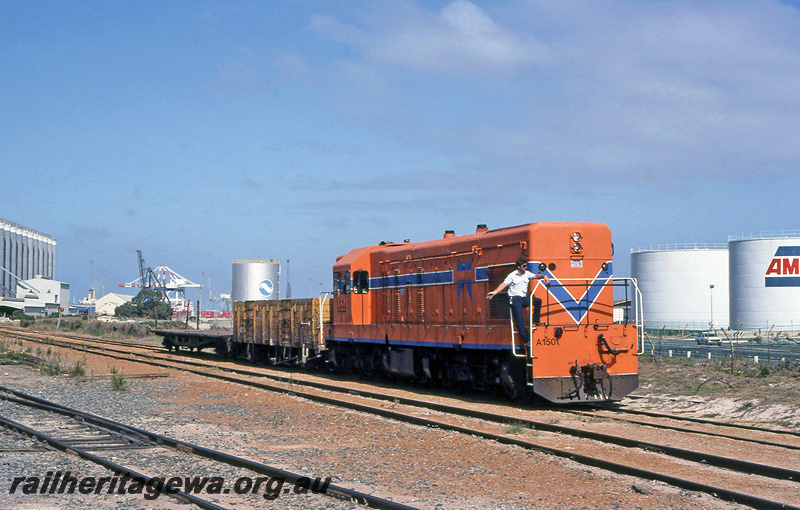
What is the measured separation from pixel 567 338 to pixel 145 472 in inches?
321

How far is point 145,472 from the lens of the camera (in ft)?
28.6

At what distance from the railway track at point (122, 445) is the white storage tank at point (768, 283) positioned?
50924 millimetres

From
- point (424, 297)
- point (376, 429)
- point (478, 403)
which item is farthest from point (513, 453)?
point (424, 297)

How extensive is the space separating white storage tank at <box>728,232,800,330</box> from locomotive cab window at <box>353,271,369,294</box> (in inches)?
1647

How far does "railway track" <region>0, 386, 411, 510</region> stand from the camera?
24.7 feet

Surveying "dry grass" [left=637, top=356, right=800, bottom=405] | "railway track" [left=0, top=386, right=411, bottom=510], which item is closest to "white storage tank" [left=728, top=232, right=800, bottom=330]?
"dry grass" [left=637, top=356, right=800, bottom=405]

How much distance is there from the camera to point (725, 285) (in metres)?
63.5

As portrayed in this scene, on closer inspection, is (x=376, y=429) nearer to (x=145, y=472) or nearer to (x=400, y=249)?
(x=145, y=472)

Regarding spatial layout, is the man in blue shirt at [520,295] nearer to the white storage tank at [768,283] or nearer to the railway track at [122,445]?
the railway track at [122,445]

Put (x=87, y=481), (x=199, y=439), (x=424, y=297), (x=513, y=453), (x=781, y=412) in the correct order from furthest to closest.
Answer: (x=424, y=297) < (x=781, y=412) < (x=199, y=439) < (x=513, y=453) < (x=87, y=481)

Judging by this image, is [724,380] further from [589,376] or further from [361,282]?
[361,282]

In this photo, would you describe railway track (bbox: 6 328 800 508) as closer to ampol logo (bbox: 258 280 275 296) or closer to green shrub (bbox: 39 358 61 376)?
green shrub (bbox: 39 358 61 376)

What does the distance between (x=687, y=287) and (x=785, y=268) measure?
9.17 meters

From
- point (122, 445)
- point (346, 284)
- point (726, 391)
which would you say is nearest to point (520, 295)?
point (726, 391)
